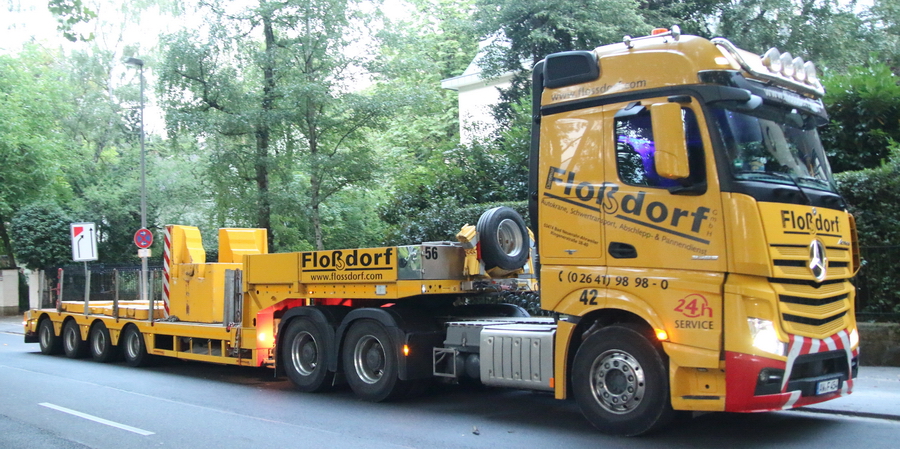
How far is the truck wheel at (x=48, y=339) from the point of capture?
1658cm

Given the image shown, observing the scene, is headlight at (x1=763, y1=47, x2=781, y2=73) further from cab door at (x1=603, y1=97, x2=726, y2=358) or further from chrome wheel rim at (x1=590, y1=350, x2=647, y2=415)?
chrome wheel rim at (x1=590, y1=350, x2=647, y2=415)

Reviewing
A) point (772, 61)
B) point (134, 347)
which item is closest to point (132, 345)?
point (134, 347)

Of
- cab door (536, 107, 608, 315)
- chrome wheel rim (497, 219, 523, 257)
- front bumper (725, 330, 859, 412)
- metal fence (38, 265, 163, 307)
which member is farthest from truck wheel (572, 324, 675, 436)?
metal fence (38, 265, 163, 307)

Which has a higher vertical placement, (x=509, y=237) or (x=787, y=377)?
(x=509, y=237)

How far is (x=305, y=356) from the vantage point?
35.3 feet

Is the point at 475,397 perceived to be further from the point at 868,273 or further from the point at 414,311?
the point at 868,273

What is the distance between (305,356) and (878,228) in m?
8.44

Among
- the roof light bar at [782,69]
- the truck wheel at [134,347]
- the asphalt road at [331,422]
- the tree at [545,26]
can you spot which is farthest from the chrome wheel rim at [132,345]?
the tree at [545,26]

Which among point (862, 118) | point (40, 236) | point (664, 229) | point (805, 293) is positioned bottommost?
point (805, 293)

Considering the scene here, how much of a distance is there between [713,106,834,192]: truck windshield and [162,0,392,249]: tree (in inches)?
550

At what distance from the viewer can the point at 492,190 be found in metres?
18.6

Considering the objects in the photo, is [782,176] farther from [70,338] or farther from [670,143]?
[70,338]

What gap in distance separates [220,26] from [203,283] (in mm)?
9831

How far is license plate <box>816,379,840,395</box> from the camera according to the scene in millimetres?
6789
